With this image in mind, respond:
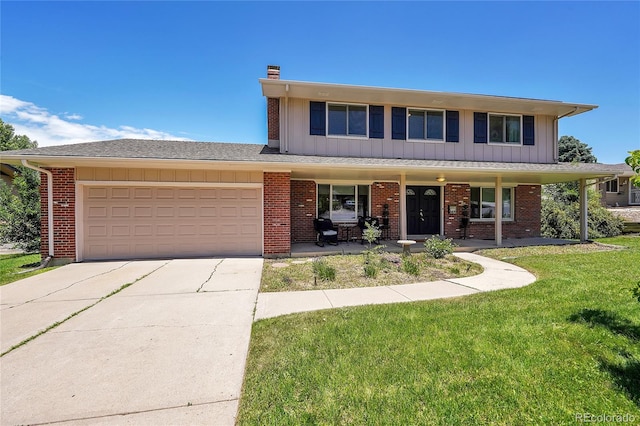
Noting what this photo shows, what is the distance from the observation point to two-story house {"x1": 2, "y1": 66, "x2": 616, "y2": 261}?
310 inches

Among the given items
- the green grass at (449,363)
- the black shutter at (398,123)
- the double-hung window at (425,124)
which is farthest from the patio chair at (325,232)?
the green grass at (449,363)

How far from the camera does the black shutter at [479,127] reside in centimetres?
1139

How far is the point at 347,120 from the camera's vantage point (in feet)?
34.7

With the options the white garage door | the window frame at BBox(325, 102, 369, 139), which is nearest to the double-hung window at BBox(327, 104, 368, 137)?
the window frame at BBox(325, 102, 369, 139)

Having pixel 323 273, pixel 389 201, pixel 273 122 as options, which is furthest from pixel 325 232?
pixel 273 122

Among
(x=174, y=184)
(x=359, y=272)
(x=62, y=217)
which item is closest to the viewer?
(x=359, y=272)

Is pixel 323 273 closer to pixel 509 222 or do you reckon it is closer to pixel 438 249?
pixel 438 249

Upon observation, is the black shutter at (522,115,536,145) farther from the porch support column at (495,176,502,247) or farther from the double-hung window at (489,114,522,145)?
the porch support column at (495,176,502,247)

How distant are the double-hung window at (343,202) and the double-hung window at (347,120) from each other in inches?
82.0

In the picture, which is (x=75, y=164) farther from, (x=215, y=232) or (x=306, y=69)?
(x=306, y=69)

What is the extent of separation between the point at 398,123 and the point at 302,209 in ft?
16.6

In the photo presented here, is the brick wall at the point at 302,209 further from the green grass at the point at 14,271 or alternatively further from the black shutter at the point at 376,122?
the green grass at the point at 14,271

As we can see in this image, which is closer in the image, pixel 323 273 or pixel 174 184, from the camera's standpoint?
pixel 323 273

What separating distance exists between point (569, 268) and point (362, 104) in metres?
8.02
